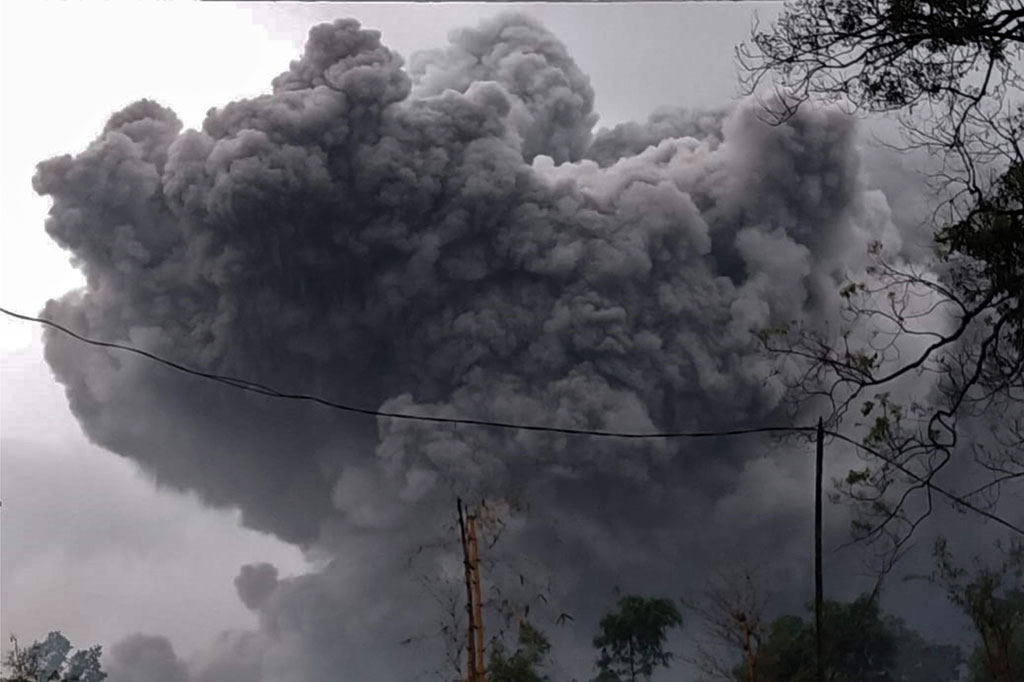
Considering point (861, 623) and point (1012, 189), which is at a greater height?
point (861, 623)

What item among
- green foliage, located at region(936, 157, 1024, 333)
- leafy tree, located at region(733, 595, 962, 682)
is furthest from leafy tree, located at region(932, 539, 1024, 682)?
green foliage, located at region(936, 157, 1024, 333)

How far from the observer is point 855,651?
3116 centimetres

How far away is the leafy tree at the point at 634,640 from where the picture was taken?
36.2 m

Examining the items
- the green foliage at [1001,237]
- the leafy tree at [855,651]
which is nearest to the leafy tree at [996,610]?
the leafy tree at [855,651]

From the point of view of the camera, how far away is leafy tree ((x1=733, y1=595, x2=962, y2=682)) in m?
24.6

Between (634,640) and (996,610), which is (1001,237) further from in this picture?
(634,640)

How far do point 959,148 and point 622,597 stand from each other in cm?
3251

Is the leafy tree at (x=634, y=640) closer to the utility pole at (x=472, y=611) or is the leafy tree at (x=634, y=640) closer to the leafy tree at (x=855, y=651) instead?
the leafy tree at (x=855, y=651)

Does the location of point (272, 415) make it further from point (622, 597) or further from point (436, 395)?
point (622, 597)

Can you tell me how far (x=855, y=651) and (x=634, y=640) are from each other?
7.42m

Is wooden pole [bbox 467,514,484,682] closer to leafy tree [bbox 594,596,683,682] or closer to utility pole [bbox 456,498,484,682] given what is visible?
utility pole [bbox 456,498,484,682]

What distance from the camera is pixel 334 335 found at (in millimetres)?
38156

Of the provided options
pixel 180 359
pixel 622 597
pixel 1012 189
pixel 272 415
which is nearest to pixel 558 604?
pixel 622 597

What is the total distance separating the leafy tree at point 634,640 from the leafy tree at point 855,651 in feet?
19.5
